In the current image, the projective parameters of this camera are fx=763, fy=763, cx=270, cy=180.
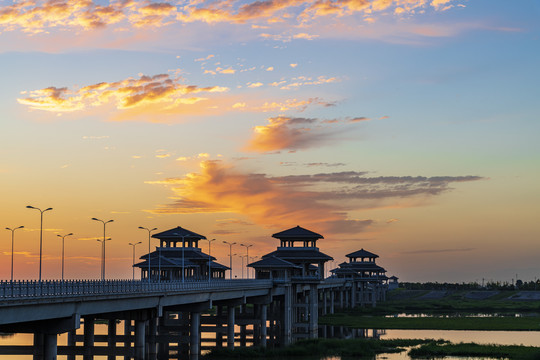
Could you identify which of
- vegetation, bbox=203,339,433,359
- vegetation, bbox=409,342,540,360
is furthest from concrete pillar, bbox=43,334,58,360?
vegetation, bbox=409,342,540,360

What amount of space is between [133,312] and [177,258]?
167 feet

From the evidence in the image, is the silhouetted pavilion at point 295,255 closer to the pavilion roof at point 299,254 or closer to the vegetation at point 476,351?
the pavilion roof at point 299,254

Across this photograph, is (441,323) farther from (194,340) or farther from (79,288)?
(79,288)

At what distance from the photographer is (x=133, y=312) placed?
3243 inches

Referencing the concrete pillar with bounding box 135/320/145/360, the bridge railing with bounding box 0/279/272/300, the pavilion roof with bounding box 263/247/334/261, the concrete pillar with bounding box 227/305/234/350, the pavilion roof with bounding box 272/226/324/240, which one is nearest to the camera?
the bridge railing with bounding box 0/279/272/300

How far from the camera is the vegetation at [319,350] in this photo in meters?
93.2

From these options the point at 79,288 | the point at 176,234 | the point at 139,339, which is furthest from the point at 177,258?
the point at 79,288

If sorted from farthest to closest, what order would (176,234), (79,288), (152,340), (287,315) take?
(176,234) → (287,315) → (152,340) → (79,288)

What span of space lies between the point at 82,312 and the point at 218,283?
4055 cm

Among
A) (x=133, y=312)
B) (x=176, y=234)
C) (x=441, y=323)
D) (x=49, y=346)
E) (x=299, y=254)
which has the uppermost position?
(x=176, y=234)

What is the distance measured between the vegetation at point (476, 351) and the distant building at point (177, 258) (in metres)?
43.6

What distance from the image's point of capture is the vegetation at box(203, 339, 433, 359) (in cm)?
9319

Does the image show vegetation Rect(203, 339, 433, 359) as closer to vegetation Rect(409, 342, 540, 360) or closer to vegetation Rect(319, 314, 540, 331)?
vegetation Rect(409, 342, 540, 360)

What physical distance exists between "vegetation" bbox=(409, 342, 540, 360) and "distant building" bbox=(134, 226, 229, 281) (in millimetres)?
43594
